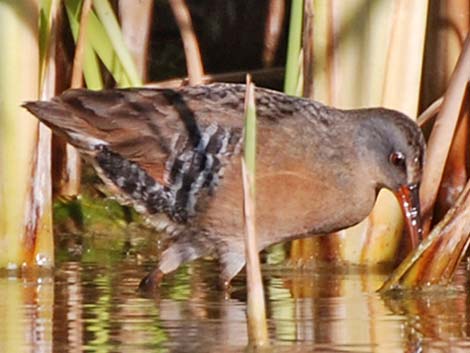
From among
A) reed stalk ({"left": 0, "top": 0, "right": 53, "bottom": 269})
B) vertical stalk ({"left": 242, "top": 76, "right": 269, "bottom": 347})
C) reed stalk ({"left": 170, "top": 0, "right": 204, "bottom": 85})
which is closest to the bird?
reed stalk ({"left": 0, "top": 0, "right": 53, "bottom": 269})

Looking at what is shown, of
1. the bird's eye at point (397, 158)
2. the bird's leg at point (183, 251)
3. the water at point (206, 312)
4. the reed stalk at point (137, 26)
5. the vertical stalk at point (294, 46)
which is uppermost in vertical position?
the reed stalk at point (137, 26)

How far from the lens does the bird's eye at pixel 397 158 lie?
6270 millimetres

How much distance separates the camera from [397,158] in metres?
6.28

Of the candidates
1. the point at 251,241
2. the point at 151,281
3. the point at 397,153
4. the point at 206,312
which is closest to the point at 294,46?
the point at 397,153

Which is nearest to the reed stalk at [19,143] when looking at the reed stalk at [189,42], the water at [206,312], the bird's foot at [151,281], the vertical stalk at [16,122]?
the vertical stalk at [16,122]

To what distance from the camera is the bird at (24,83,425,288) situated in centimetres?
606

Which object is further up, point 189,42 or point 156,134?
point 189,42

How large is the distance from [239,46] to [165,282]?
2502mm

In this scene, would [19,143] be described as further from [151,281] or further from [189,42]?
[189,42]

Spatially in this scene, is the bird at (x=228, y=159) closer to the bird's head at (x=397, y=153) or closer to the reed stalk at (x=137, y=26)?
the bird's head at (x=397, y=153)

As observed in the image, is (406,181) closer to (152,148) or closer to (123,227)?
(152,148)

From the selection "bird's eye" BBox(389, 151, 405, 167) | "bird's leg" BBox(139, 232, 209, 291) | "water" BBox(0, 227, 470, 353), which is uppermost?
"bird's eye" BBox(389, 151, 405, 167)

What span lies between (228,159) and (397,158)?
673 mm

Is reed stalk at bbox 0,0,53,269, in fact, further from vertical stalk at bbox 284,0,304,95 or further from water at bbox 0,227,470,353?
vertical stalk at bbox 284,0,304,95
